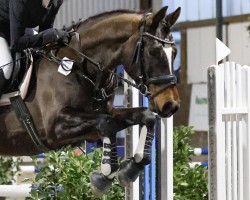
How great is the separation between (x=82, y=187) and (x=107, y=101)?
0.80 meters

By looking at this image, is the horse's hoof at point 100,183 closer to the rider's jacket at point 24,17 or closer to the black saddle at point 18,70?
the black saddle at point 18,70

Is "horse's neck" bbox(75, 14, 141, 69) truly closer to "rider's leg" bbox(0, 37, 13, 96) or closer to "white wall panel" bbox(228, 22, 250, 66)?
"rider's leg" bbox(0, 37, 13, 96)

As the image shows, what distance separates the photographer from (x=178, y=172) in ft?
18.0

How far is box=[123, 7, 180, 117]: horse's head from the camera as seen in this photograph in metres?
4.28

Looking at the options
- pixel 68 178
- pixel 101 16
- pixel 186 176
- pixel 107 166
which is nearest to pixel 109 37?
pixel 101 16

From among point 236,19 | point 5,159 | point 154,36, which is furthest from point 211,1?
point 154,36

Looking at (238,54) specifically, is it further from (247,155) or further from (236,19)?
(247,155)

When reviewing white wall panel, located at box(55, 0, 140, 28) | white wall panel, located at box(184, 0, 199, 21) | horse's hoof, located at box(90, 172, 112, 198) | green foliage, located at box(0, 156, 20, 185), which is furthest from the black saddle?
white wall panel, located at box(184, 0, 199, 21)

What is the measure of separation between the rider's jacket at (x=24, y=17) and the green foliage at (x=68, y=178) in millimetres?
1000

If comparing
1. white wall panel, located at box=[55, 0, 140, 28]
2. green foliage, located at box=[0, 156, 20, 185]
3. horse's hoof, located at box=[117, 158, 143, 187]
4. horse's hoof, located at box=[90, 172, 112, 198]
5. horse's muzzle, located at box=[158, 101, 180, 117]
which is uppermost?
→ white wall panel, located at box=[55, 0, 140, 28]

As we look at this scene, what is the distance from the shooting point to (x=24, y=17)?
461 centimetres

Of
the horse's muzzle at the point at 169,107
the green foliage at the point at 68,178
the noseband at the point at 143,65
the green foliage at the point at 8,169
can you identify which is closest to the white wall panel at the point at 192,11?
the green foliage at the point at 8,169

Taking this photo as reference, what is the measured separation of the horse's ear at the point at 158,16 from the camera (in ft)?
14.3

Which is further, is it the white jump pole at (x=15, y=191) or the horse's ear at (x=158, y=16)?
the white jump pole at (x=15, y=191)
